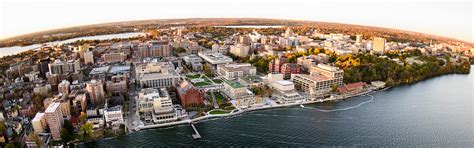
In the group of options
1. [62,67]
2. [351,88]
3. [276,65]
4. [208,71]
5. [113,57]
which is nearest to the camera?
[351,88]

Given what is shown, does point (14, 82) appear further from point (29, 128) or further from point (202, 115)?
point (202, 115)

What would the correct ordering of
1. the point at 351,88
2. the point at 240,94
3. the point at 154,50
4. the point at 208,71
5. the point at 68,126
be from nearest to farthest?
the point at 68,126
the point at 240,94
the point at 351,88
the point at 208,71
the point at 154,50

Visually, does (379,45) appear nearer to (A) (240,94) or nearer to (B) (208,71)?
(B) (208,71)

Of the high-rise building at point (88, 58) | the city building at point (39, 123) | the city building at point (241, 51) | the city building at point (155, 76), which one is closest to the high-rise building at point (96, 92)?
the city building at point (39, 123)

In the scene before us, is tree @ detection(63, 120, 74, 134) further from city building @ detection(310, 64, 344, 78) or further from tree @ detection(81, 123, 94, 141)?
city building @ detection(310, 64, 344, 78)

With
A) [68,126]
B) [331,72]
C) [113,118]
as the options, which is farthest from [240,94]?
[68,126]

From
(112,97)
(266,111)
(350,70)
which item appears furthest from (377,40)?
(112,97)

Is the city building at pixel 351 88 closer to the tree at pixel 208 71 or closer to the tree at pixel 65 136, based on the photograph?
the tree at pixel 208 71
